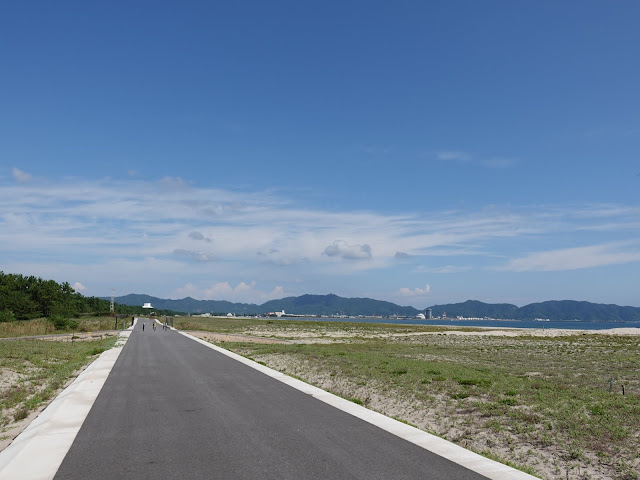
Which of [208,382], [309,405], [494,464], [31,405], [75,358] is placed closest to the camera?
[494,464]

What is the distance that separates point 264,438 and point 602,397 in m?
11.1

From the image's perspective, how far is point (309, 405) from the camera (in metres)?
12.3

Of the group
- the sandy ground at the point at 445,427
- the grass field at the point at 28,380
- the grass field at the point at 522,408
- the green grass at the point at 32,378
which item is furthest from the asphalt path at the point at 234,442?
the grass field at the point at 522,408

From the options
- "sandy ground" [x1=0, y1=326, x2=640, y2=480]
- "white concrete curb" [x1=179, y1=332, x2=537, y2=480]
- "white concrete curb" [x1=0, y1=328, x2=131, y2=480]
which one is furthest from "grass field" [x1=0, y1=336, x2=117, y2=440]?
"white concrete curb" [x1=179, y1=332, x2=537, y2=480]

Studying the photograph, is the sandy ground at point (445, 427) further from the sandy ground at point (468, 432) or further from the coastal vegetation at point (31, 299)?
the coastal vegetation at point (31, 299)

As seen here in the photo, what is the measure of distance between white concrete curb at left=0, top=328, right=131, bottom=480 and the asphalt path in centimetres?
20

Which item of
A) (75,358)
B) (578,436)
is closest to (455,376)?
(578,436)

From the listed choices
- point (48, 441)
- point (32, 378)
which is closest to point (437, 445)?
point (48, 441)

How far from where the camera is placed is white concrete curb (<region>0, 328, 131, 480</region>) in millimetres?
7047

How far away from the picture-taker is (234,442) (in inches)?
336

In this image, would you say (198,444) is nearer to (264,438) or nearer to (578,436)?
(264,438)

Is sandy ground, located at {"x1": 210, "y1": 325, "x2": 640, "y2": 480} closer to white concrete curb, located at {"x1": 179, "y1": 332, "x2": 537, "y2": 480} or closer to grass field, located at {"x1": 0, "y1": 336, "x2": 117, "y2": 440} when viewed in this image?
white concrete curb, located at {"x1": 179, "y1": 332, "x2": 537, "y2": 480}

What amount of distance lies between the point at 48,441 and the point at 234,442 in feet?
11.2

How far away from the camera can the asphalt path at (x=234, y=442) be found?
7.00 meters
